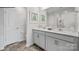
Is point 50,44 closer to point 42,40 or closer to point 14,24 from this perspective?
point 42,40

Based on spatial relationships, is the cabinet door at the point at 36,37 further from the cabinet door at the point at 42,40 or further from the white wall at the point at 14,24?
the white wall at the point at 14,24

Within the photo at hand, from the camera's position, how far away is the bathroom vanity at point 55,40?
3.75 ft

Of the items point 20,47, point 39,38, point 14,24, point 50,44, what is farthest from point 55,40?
point 14,24

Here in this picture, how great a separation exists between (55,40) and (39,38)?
9.1 inches

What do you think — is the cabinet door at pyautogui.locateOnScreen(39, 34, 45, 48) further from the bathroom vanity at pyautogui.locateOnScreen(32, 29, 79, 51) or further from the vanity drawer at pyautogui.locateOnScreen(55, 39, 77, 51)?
the vanity drawer at pyautogui.locateOnScreen(55, 39, 77, 51)

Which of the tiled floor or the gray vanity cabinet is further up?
the gray vanity cabinet

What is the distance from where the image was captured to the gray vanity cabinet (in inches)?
50.9

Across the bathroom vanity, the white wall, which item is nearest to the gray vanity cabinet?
the bathroom vanity

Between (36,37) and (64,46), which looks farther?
(36,37)

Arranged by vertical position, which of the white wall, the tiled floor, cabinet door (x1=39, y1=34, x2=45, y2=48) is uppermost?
the white wall

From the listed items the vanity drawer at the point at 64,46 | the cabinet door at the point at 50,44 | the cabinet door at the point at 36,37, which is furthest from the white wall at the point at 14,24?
the vanity drawer at the point at 64,46

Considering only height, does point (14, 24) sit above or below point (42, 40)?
above

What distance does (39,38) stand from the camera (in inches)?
51.6
